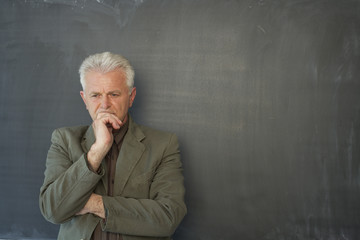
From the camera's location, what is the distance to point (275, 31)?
78.1 inches

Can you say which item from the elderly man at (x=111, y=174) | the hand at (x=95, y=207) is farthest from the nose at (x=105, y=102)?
the hand at (x=95, y=207)

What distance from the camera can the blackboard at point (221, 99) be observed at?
191 centimetres

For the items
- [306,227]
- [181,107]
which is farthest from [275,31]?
[306,227]

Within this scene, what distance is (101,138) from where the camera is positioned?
61.1 inches

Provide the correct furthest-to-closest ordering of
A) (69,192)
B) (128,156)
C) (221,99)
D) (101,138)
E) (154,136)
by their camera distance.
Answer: (221,99) < (154,136) < (128,156) < (101,138) < (69,192)

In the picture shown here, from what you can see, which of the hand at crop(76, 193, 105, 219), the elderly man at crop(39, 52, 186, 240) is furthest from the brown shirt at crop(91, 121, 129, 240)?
the hand at crop(76, 193, 105, 219)

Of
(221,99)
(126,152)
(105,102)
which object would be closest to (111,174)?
(126,152)

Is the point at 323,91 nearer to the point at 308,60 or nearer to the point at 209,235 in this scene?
the point at 308,60

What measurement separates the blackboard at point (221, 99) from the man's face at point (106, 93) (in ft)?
1.11

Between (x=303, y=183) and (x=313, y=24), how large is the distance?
101cm

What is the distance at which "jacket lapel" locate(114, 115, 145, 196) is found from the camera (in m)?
1.64

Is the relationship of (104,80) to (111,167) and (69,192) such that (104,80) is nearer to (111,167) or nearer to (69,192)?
(111,167)

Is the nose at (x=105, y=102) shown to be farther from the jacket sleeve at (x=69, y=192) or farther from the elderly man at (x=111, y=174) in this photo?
the jacket sleeve at (x=69, y=192)

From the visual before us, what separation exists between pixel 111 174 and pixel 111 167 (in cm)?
4
